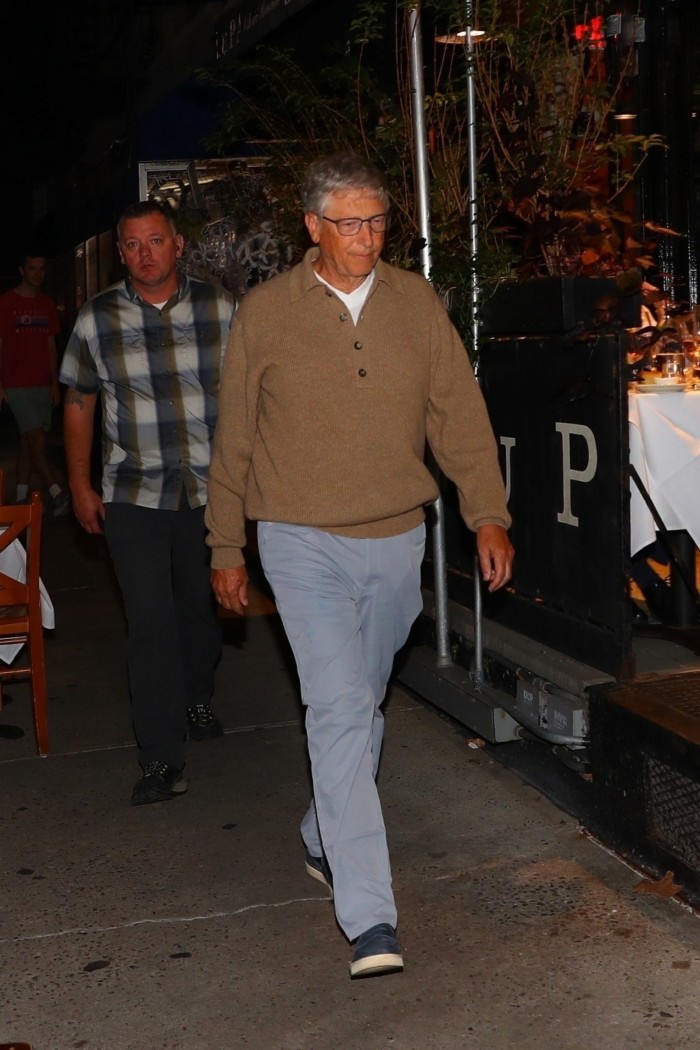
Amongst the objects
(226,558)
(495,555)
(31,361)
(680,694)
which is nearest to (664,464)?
(680,694)

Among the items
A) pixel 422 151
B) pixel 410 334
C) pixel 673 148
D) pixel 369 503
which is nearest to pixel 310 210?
pixel 410 334

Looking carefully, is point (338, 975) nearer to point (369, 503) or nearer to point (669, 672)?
point (369, 503)

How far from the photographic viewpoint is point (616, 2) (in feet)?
25.0

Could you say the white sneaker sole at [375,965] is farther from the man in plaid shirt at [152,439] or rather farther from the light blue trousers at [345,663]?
the man in plaid shirt at [152,439]

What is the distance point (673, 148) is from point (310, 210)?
463 centimetres

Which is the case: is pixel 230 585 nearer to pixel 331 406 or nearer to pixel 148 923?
pixel 331 406

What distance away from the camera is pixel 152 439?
5066 millimetres

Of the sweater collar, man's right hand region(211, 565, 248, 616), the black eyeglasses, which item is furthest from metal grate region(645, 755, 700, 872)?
the black eyeglasses

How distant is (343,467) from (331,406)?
16 centimetres

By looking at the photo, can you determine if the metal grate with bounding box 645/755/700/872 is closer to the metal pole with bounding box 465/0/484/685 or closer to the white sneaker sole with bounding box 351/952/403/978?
the white sneaker sole with bounding box 351/952/403/978

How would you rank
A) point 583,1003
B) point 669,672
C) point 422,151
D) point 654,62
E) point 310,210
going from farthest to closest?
point 654,62
point 422,151
point 669,672
point 310,210
point 583,1003

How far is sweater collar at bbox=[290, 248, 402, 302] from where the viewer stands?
3682 millimetres

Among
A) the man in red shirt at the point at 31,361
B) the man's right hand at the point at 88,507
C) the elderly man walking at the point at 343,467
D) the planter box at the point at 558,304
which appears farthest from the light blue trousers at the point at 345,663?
the man in red shirt at the point at 31,361

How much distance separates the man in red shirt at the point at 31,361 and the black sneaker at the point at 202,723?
6.55 metres
